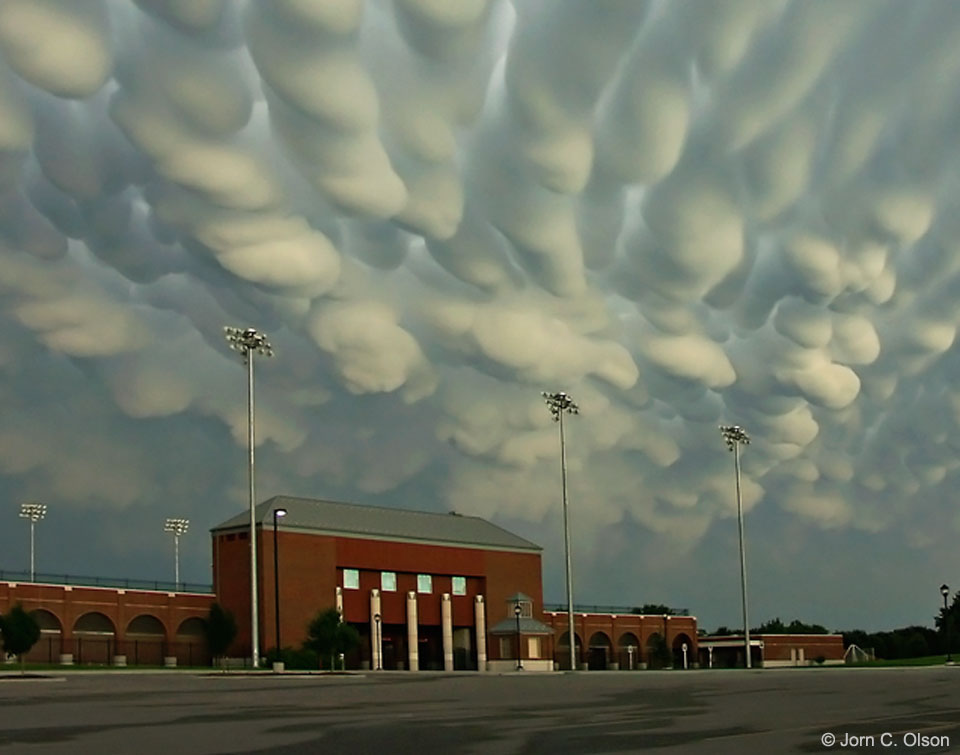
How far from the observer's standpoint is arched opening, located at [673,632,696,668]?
445 ft

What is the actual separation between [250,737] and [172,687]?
22891 millimetres

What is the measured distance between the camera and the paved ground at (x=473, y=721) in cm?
1761

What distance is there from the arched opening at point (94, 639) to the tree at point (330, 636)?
17861 millimetres

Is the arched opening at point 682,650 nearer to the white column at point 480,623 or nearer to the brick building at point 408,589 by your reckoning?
the brick building at point 408,589

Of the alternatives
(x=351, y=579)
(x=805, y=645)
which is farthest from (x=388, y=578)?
(x=805, y=645)

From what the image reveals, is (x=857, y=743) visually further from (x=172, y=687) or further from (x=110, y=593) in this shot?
(x=110, y=593)

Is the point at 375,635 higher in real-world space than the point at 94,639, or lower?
lower

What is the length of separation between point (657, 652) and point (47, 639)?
6484 cm

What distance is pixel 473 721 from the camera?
890 inches

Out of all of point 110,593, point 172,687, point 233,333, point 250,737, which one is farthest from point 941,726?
point 110,593

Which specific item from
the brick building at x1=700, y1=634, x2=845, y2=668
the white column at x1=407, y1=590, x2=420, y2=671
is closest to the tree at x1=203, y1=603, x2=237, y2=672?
the white column at x1=407, y1=590, x2=420, y2=671

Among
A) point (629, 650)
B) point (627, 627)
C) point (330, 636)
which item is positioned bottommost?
point (629, 650)

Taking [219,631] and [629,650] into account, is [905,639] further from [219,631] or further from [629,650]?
[219,631]

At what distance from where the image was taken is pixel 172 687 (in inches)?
1610
